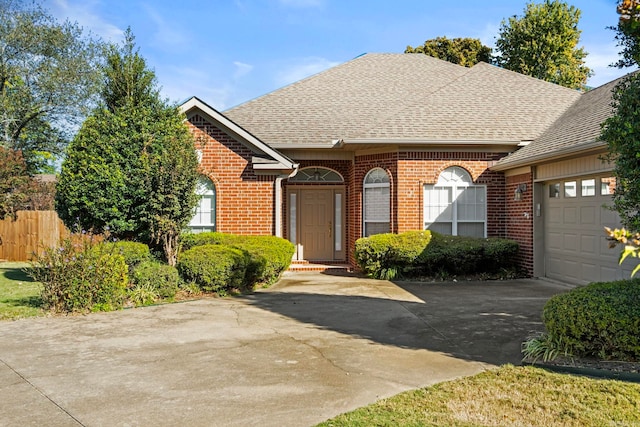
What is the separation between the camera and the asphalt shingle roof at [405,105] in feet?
49.4

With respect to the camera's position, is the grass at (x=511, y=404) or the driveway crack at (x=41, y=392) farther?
the driveway crack at (x=41, y=392)

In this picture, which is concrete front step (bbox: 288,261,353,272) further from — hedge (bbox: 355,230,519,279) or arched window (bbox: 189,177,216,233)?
arched window (bbox: 189,177,216,233)

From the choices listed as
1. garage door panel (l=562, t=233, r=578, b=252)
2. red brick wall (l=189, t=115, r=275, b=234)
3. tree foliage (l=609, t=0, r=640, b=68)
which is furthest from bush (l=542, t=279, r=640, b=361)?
red brick wall (l=189, t=115, r=275, b=234)

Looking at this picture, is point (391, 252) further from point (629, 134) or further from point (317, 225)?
point (629, 134)

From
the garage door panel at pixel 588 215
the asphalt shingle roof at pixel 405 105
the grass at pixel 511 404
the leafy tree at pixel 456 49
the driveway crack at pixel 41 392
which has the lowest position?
the driveway crack at pixel 41 392

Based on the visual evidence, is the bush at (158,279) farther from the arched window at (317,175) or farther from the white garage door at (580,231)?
the white garage door at (580,231)

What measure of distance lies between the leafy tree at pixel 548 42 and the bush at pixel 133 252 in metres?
27.7

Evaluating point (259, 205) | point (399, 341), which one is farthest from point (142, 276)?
point (399, 341)

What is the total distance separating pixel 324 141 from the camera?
616 inches

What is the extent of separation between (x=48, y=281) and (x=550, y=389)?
7.80m

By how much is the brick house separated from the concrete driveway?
3.45 metres

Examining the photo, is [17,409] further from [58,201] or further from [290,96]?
[290,96]

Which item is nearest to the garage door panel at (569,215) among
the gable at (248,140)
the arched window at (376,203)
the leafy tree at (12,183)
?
the arched window at (376,203)

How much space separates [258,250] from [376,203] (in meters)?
4.62
